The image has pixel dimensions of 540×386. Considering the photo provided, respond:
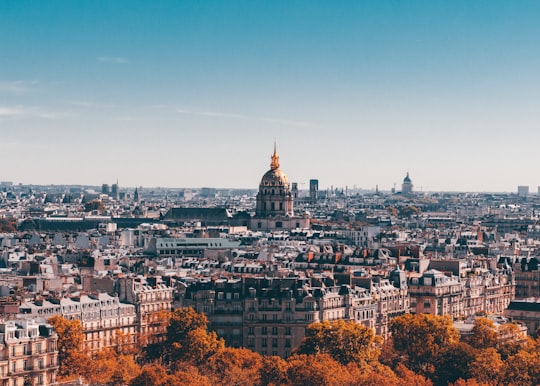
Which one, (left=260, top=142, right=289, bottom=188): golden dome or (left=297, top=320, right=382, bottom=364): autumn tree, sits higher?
(left=260, top=142, right=289, bottom=188): golden dome

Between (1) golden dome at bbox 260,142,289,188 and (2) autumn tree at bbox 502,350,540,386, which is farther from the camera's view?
(1) golden dome at bbox 260,142,289,188

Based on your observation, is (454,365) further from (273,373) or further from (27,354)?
(27,354)

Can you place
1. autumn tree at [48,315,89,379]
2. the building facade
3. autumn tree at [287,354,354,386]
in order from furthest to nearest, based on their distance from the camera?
autumn tree at [48,315,89,379] < autumn tree at [287,354,354,386] < the building facade

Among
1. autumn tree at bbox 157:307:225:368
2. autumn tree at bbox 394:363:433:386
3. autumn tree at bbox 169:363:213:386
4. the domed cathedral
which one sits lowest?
autumn tree at bbox 394:363:433:386

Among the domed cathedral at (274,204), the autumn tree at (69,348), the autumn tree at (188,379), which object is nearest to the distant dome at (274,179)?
the domed cathedral at (274,204)

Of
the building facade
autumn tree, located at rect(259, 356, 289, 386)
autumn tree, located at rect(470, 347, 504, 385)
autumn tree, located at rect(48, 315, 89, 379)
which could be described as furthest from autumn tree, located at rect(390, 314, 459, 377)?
the building facade

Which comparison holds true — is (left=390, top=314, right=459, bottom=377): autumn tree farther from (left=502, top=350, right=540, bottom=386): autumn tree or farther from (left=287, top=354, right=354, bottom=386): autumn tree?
(left=287, top=354, right=354, bottom=386): autumn tree
